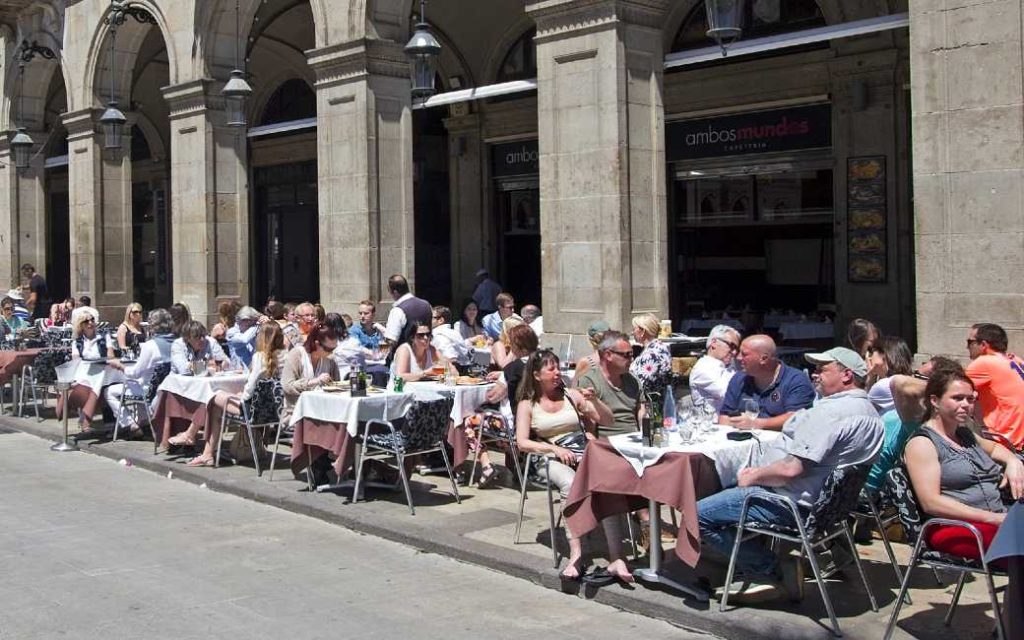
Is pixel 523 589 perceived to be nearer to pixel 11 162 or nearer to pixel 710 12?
pixel 710 12

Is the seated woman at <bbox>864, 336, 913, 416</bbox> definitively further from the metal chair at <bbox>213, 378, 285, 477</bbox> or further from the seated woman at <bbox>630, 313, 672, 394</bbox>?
the metal chair at <bbox>213, 378, 285, 477</bbox>

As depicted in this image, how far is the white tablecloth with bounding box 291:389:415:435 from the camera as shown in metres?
8.64

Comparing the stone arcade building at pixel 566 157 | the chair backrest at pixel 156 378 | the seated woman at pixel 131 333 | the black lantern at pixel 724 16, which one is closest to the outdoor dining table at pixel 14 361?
the seated woman at pixel 131 333

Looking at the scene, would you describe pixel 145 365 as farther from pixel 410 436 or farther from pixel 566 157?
pixel 566 157

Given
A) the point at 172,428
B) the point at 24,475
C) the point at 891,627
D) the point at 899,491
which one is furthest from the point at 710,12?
the point at 24,475

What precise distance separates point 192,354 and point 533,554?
5408 mm

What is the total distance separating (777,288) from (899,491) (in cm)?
1088

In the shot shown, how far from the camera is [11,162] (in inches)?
956

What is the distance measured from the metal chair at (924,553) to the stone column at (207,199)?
1361 cm

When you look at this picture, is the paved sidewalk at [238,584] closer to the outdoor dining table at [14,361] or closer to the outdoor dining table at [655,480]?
the outdoor dining table at [655,480]

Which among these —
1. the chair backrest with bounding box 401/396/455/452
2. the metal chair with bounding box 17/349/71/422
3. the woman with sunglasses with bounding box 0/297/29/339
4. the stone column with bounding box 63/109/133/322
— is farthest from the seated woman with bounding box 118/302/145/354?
the stone column with bounding box 63/109/133/322

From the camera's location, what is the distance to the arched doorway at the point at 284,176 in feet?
77.4

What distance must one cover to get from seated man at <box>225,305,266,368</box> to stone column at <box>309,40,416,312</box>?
181cm

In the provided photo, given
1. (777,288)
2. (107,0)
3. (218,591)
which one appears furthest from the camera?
(107,0)
